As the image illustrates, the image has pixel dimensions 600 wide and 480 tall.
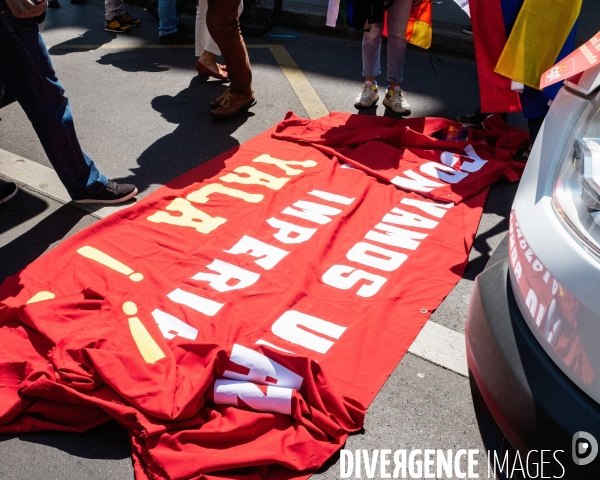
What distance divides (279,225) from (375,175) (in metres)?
0.80

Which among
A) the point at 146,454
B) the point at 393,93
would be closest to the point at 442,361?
the point at 146,454

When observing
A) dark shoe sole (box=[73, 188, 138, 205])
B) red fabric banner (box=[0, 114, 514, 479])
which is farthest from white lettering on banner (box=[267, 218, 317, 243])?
dark shoe sole (box=[73, 188, 138, 205])

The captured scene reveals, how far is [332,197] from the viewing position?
3629mm

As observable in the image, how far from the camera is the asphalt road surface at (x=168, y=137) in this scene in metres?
2.13

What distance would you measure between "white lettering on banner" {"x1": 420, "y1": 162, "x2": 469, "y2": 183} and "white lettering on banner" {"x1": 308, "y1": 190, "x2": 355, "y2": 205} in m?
0.61

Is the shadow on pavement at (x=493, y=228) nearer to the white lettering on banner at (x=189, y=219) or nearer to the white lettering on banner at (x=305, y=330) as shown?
the white lettering on banner at (x=305, y=330)

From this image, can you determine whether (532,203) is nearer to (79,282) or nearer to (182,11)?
(79,282)

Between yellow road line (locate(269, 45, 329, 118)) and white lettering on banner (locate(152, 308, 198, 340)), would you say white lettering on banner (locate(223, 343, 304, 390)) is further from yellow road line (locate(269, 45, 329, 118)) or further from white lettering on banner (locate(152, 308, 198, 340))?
yellow road line (locate(269, 45, 329, 118))

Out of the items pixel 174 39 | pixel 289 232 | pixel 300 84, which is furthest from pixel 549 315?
pixel 174 39

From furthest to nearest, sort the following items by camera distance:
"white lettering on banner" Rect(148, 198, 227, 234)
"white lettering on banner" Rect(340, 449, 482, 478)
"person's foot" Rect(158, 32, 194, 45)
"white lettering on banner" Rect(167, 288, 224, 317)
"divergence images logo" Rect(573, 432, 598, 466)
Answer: "person's foot" Rect(158, 32, 194, 45), "white lettering on banner" Rect(148, 198, 227, 234), "white lettering on banner" Rect(167, 288, 224, 317), "white lettering on banner" Rect(340, 449, 482, 478), "divergence images logo" Rect(573, 432, 598, 466)

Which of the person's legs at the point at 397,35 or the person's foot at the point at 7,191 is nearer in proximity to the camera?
the person's foot at the point at 7,191

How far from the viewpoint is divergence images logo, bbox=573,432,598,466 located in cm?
135

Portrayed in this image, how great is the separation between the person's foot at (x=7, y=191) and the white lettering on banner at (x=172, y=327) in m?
1.47

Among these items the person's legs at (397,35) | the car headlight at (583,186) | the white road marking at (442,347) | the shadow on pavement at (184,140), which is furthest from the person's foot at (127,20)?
the car headlight at (583,186)
